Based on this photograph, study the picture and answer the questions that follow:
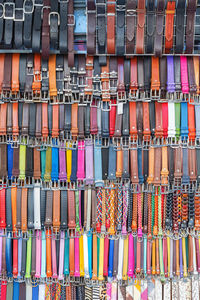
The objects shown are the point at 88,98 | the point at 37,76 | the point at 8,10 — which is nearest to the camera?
the point at 8,10

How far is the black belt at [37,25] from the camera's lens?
3568 mm

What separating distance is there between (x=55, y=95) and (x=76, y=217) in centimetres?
138

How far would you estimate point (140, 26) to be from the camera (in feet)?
11.8

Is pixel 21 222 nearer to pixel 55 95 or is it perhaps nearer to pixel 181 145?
pixel 55 95

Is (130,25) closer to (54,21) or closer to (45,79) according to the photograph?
(54,21)

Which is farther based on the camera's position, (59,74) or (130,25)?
(59,74)

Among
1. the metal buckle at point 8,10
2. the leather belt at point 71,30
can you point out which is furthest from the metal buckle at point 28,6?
the leather belt at point 71,30

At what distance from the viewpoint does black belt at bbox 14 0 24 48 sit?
3.57 metres

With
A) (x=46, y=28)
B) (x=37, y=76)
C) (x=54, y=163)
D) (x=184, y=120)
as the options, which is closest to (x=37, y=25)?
(x=46, y=28)

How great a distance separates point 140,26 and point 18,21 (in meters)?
1.24

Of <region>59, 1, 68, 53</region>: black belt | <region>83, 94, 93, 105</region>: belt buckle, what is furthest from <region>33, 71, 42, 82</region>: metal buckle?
<region>83, 94, 93, 105</region>: belt buckle

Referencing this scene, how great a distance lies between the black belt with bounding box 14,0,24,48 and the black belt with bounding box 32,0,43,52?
130 millimetres

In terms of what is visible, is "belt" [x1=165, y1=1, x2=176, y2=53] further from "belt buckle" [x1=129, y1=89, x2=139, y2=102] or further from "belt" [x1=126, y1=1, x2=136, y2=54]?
"belt buckle" [x1=129, y1=89, x2=139, y2=102]

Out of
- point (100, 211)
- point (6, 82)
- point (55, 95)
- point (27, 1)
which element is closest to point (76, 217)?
point (100, 211)
